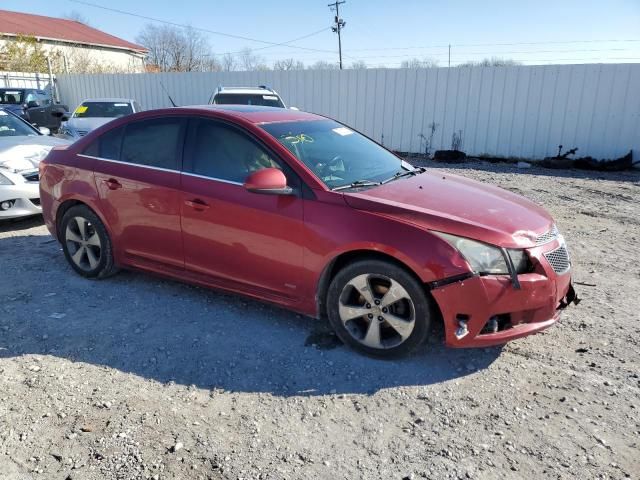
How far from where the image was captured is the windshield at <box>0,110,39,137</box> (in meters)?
7.41

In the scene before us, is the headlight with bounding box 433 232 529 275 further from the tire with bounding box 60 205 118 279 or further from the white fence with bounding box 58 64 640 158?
the white fence with bounding box 58 64 640 158

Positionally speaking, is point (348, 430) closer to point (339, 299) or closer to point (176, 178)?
point (339, 299)

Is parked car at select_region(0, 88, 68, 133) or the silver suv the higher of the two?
the silver suv

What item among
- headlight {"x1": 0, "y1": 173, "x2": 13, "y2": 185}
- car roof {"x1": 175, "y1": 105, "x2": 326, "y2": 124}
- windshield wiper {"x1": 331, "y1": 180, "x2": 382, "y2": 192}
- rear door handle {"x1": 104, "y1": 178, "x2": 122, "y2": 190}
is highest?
car roof {"x1": 175, "y1": 105, "x2": 326, "y2": 124}

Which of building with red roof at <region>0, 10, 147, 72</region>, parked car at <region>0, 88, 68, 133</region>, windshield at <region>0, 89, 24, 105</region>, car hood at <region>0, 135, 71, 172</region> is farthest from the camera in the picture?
building with red roof at <region>0, 10, 147, 72</region>

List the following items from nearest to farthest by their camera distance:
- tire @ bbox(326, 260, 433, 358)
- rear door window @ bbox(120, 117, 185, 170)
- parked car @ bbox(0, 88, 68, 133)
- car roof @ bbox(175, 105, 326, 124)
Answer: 1. tire @ bbox(326, 260, 433, 358)
2. car roof @ bbox(175, 105, 326, 124)
3. rear door window @ bbox(120, 117, 185, 170)
4. parked car @ bbox(0, 88, 68, 133)

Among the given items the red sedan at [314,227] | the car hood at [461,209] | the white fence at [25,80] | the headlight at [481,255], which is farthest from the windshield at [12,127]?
the white fence at [25,80]

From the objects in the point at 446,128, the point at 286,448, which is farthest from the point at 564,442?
the point at 446,128

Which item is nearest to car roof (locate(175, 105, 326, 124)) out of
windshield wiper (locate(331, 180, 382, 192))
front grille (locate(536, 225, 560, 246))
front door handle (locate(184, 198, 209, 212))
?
front door handle (locate(184, 198, 209, 212))

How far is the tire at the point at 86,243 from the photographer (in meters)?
4.54

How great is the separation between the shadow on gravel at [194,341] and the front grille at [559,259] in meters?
0.72

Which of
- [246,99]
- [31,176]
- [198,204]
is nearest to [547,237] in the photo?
[198,204]

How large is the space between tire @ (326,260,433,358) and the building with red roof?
112 feet

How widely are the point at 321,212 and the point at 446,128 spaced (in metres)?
11.4
